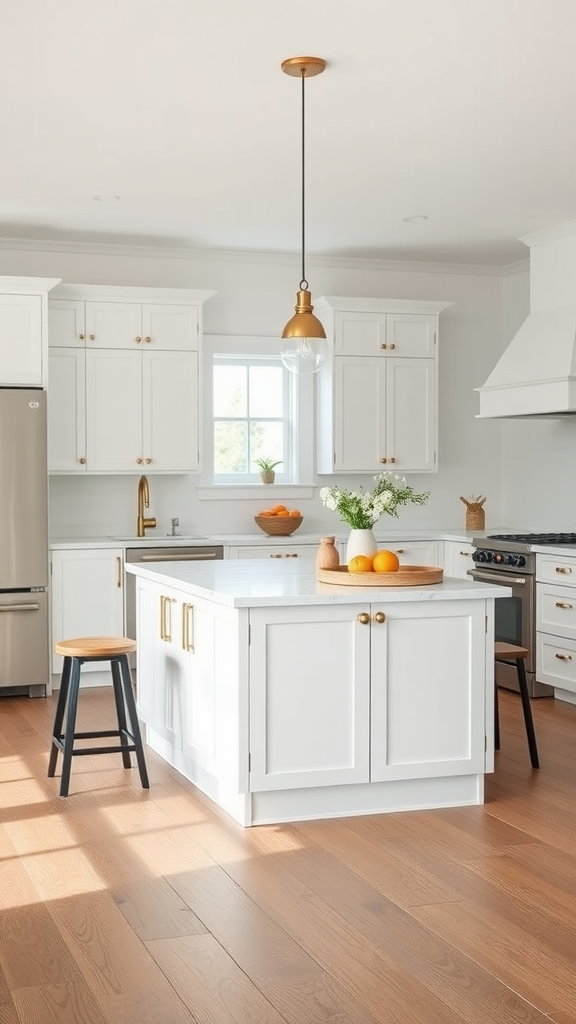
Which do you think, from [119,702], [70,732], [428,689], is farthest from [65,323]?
[428,689]

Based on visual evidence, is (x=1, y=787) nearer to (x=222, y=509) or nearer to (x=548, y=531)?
(x=222, y=509)

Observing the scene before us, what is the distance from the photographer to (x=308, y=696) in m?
4.09

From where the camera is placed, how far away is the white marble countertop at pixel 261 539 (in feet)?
22.2

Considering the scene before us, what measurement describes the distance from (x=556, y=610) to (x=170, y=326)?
2.84 m

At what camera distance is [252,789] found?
13.2 feet

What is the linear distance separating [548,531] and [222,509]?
215cm

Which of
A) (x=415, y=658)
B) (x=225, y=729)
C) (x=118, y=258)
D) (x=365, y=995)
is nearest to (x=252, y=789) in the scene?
(x=225, y=729)

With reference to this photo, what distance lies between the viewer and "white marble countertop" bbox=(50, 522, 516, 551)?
267 inches

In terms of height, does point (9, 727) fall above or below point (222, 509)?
below

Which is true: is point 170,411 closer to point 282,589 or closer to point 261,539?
point 261,539

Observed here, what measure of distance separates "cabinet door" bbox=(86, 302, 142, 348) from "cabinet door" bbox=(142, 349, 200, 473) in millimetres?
137

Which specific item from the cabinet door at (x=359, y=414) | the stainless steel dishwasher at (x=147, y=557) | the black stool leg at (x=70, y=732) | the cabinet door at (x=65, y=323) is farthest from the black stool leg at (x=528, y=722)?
the cabinet door at (x=65, y=323)

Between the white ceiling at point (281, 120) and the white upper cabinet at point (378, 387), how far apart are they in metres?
0.59

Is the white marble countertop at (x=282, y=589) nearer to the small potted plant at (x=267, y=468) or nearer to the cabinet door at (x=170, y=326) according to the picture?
the cabinet door at (x=170, y=326)
